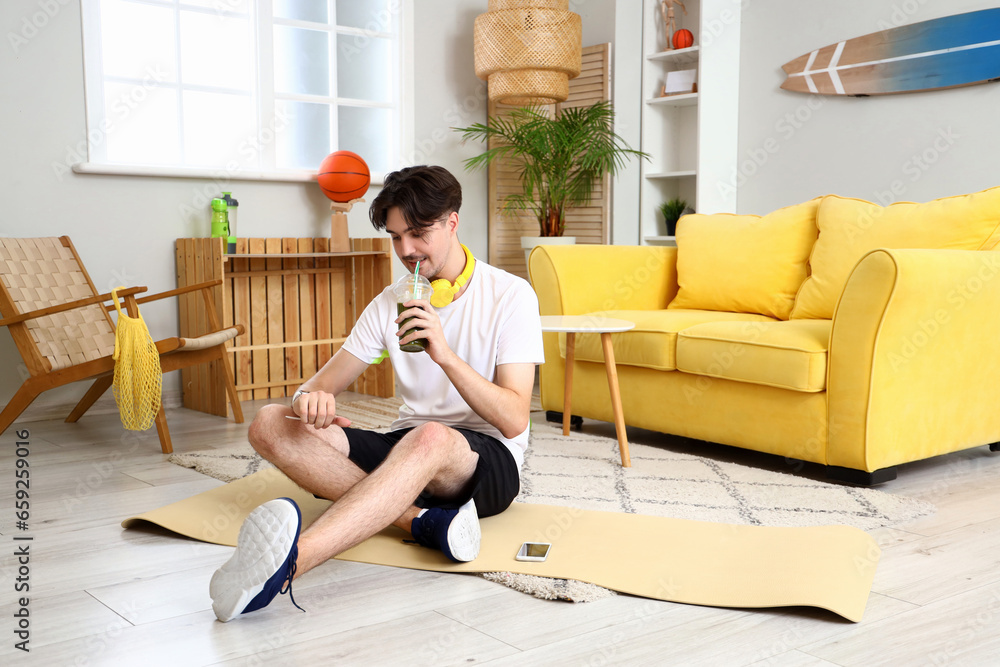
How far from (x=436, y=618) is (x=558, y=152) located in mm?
3481

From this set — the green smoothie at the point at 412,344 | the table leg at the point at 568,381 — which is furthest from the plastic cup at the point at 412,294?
the table leg at the point at 568,381

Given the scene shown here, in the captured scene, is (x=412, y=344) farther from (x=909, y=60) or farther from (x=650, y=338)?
(x=909, y=60)

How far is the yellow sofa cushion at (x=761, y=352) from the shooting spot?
8.75 ft

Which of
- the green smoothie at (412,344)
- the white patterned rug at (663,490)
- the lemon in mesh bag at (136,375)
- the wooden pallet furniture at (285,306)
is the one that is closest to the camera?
the green smoothie at (412,344)

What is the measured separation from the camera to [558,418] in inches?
145

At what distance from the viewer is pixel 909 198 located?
4.03 metres

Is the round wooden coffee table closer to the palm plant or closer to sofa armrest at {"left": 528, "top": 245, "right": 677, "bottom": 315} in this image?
sofa armrest at {"left": 528, "top": 245, "right": 677, "bottom": 315}

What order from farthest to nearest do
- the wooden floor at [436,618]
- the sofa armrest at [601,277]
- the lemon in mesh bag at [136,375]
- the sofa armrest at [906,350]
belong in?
the sofa armrest at [601,277] → the lemon in mesh bag at [136,375] → the sofa armrest at [906,350] → the wooden floor at [436,618]

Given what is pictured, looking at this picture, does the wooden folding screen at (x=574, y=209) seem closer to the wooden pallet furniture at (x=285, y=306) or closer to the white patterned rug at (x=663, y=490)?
the wooden pallet furniture at (x=285, y=306)

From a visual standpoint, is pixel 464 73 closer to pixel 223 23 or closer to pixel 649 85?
pixel 649 85

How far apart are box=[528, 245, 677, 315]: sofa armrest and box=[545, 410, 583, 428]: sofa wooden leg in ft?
1.37

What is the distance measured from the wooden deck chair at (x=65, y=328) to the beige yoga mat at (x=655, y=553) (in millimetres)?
1072

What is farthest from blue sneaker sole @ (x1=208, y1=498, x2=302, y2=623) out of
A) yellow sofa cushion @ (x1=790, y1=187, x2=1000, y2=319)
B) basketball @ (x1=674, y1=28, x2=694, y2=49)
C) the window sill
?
basketball @ (x1=674, y1=28, x2=694, y2=49)

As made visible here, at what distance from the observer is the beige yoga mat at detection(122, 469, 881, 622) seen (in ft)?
5.82
